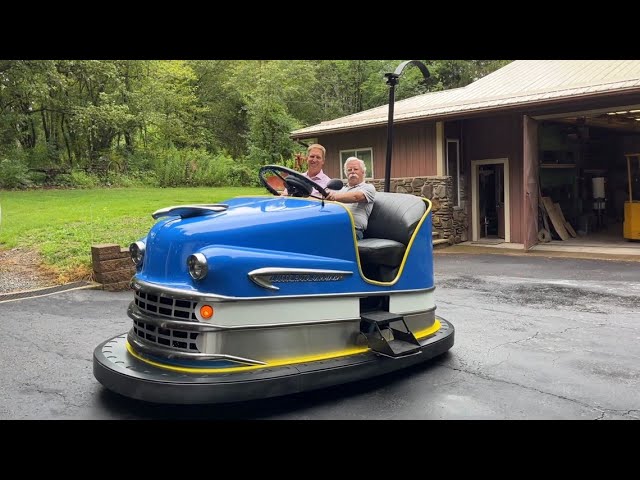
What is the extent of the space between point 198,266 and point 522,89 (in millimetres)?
13229

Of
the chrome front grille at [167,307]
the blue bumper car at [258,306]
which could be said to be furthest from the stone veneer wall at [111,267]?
the chrome front grille at [167,307]

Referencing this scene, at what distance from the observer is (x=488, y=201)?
15617 millimetres

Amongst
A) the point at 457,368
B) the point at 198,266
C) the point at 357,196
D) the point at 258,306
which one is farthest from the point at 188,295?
the point at 457,368

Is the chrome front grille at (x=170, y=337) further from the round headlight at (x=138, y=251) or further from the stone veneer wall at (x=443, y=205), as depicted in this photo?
the stone veneer wall at (x=443, y=205)

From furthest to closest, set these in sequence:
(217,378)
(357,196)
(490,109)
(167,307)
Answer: (490,109)
(357,196)
(167,307)
(217,378)

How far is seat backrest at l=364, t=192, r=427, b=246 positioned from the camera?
4.66 metres

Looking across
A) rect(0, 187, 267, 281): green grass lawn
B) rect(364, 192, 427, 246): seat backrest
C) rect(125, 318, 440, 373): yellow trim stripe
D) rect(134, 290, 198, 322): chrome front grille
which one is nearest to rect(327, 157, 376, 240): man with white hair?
rect(364, 192, 427, 246): seat backrest

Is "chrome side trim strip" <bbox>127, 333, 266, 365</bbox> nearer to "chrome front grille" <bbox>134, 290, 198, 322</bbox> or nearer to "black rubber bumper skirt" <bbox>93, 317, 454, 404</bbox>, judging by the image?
"black rubber bumper skirt" <bbox>93, 317, 454, 404</bbox>

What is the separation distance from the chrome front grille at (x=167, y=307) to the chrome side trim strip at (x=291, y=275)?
42 cm

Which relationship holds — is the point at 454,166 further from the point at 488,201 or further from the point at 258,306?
the point at 258,306

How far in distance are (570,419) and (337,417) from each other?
142 cm

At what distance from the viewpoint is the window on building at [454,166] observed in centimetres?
1525

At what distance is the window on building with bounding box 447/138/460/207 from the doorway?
1.35 ft

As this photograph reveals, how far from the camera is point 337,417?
141 inches
